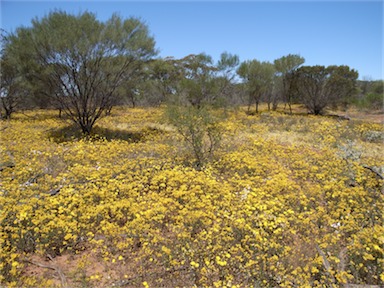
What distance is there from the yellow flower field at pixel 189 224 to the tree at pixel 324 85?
1755 centimetres

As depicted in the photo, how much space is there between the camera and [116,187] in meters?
5.76

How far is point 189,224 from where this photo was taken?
4.51m

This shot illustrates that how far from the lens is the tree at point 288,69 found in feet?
83.2

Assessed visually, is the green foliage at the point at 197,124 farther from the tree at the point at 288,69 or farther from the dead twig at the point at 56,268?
the tree at the point at 288,69

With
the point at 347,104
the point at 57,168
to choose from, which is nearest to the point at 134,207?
the point at 57,168

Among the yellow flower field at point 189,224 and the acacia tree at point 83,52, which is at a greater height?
the acacia tree at point 83,52

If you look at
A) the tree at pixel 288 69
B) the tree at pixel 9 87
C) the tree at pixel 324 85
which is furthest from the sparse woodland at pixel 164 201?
the tree at pixel 288 69

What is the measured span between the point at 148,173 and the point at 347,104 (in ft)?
81.0

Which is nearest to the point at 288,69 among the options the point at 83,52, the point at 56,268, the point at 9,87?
the point at 83,52

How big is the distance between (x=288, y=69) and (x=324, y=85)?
4.23m

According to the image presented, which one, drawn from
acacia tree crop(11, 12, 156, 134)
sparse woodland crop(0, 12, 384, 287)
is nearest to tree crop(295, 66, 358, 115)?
sparse woodland crop(0, 12, 384, 287)

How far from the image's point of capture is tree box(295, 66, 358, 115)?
74.0ft

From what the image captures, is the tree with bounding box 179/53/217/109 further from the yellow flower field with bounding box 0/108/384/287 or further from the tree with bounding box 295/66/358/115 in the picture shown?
the yellow flower field with bounding box 0/108/384/287

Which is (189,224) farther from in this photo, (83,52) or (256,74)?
(256,74)
